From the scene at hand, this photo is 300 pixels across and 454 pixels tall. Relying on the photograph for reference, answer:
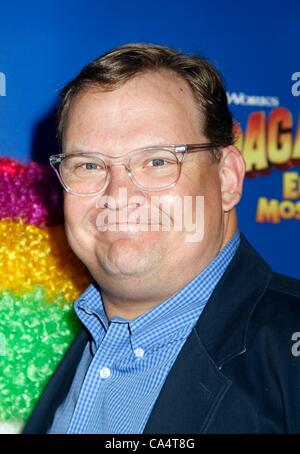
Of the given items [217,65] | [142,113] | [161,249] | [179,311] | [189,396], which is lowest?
[189,396]

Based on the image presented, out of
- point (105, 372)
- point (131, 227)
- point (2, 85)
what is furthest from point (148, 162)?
point (2, 85)

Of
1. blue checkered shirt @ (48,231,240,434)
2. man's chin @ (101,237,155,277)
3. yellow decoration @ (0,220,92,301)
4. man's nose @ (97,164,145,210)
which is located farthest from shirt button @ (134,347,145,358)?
yellow decoration @ (0,220,92,301)

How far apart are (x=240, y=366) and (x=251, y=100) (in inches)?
28.2

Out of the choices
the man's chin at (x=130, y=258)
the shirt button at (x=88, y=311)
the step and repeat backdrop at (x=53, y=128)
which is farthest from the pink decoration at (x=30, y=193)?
the man's chin at (x=130, y=258)

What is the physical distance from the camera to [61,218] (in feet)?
5.16

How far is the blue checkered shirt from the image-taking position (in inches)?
47.4

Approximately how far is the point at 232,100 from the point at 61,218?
0.45 meters

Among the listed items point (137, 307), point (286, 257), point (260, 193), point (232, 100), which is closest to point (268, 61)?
point (232, 100)

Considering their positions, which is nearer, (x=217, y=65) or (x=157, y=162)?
(x=157, y=162)

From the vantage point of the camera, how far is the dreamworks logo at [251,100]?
166 centimetres

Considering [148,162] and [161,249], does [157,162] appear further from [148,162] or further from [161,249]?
[161,249]

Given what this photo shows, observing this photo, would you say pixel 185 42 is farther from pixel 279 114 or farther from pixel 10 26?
pixel 10 26

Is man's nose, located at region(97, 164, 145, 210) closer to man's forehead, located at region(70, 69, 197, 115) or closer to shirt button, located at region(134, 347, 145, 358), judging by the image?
man's forehead, located at region(70, 69, 197, 115)

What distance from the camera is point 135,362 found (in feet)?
4.09
